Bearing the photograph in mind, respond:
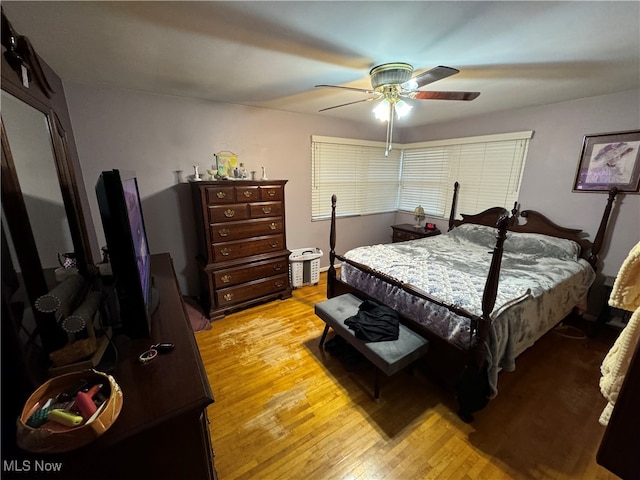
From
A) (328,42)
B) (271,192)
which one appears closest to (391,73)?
(328,42)

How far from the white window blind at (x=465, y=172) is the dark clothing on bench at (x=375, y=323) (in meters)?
2.48

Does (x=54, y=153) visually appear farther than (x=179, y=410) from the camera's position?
Yes

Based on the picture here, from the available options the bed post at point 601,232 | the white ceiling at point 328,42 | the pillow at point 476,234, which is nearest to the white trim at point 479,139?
the white ceiling at point 328,42

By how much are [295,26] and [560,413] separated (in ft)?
9.55

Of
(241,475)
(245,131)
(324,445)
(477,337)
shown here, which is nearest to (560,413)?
(477,337)

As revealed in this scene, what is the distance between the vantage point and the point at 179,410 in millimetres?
735

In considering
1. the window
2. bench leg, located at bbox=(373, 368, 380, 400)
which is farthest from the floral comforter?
the window

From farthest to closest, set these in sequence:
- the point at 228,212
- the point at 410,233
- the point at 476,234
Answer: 1. the point at 410,233
2. the point at 476,234
3. the point at 228,212

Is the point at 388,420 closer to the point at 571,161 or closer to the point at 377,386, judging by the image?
the point at 377,386

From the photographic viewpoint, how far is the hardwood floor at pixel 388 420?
1.39m

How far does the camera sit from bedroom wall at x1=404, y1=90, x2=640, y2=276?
2.40 m

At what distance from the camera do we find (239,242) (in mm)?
2801

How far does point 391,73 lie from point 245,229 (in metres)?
1.98

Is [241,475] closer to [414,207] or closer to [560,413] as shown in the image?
[560,413]
